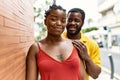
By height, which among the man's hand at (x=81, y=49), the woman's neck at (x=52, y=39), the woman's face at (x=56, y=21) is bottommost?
the man's hand at (x=81, y=49)

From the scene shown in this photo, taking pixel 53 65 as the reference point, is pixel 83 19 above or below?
above

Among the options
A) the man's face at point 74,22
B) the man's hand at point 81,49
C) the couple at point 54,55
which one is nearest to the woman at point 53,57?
the couple at point 54,55

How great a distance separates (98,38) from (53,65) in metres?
44.6

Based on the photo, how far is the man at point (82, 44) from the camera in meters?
2.39

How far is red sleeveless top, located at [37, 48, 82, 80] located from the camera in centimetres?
→ 200

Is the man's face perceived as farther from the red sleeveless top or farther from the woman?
the red sleeveless top

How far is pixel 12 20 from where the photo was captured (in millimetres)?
1931

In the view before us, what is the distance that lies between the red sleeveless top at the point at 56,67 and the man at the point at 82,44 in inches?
11.1

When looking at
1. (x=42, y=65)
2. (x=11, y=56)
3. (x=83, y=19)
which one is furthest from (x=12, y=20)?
(x=83, y=19)

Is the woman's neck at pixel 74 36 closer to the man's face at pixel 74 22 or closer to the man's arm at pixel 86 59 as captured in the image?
the man's face at pixel 74 22

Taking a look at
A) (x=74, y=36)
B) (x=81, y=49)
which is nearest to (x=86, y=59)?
(x=81, y=49)

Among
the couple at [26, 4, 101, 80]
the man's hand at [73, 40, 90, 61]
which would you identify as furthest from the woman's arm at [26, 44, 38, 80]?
the man's hand at [73, 40, 90, 61]

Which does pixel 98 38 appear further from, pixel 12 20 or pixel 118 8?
pixel 12 20

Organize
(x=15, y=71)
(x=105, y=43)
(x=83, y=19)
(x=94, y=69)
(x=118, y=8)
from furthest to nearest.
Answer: (x=105, y=43)
(x=118, y=8)
(x=83, y=19)
(x=94, y=69)
(x=15, y=71)
